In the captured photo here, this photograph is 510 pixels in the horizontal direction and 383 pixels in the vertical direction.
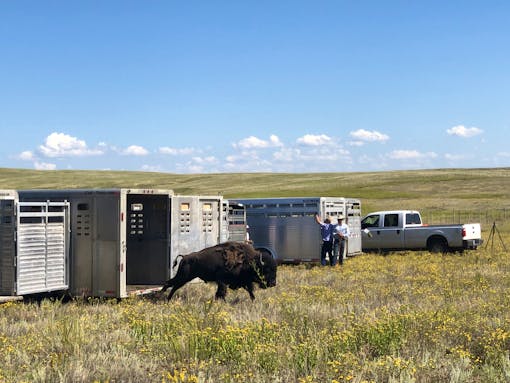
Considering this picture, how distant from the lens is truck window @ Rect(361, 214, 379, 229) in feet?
92.3

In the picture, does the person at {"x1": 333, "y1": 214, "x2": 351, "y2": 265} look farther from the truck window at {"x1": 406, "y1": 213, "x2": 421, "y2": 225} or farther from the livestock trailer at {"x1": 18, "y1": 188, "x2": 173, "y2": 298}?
the livestock trailer at {"x1": 18, "y1": 188, "x2": 173, "y2": 298}

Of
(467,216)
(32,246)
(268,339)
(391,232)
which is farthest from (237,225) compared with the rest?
(467,216)

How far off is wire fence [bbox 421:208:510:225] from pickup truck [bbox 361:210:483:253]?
75.5 feet

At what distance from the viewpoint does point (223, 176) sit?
120 m

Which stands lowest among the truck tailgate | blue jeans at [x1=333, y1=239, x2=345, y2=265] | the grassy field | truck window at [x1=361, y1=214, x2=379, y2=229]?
the grassy field

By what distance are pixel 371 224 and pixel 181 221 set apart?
14167mm

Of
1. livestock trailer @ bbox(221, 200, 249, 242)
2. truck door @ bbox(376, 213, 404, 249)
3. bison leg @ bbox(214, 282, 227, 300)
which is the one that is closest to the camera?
bison leg @ bbox(214, 282, 227, 300)

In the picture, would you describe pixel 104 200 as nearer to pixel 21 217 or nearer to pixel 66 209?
pixel 66 209

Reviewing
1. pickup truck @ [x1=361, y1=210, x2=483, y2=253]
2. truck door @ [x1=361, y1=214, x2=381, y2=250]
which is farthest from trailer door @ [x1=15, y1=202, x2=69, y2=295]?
truck door @ [x1=361, y1=214, x2=381, y2=250]

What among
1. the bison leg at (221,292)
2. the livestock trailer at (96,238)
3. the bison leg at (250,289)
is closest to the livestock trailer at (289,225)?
the bison leg at (250,289)

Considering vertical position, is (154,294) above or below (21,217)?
below

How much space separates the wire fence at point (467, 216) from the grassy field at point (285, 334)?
33.9 m

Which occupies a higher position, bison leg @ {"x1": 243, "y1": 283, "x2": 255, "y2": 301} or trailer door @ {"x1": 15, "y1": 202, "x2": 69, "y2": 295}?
trailer door @ {"x1": 15, "y1": 202, "x2": 69, "y2": 295}

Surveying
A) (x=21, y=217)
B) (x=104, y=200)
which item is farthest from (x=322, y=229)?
(x=21, y=217)
